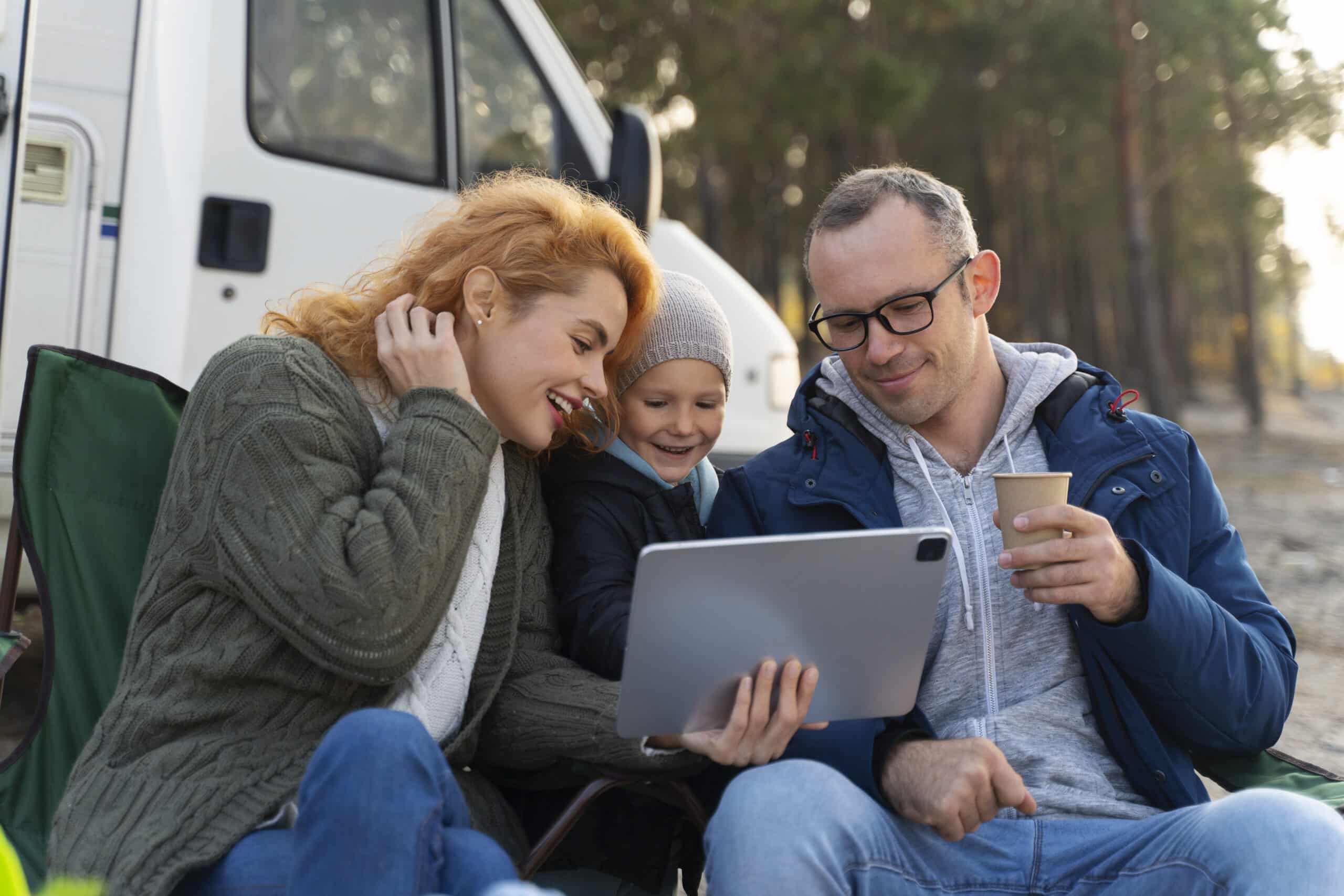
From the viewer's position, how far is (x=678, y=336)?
2.74 meters

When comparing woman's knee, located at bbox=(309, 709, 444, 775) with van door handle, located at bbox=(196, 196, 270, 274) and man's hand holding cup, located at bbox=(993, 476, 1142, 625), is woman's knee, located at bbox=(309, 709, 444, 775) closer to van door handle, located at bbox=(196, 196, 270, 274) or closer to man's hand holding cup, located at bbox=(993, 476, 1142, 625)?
man's hand holding cup, located at bbox=(993, 476, 1142, 625)

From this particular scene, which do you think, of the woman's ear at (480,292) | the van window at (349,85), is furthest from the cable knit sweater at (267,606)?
the van window at (349,85)

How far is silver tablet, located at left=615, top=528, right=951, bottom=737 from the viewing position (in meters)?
1.81

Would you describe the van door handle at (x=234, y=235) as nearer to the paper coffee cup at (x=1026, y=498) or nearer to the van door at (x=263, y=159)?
the van door at (x=263, y=159)

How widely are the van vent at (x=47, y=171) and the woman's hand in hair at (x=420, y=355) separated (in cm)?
203

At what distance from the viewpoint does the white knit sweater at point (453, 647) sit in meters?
2.13

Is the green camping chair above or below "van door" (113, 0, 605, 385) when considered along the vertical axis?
below

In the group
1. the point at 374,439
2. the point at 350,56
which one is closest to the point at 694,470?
the point at 374,439

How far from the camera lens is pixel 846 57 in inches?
639

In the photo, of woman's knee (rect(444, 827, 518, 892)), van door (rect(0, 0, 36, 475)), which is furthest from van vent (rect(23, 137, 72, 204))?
woman's knee (rect(444, 827, 518, 892))

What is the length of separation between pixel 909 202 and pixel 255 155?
8.74ft

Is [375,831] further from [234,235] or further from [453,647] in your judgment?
[234,235]

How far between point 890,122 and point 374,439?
554 inches

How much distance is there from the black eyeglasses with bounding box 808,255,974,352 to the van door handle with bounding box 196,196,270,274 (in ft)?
8.13
